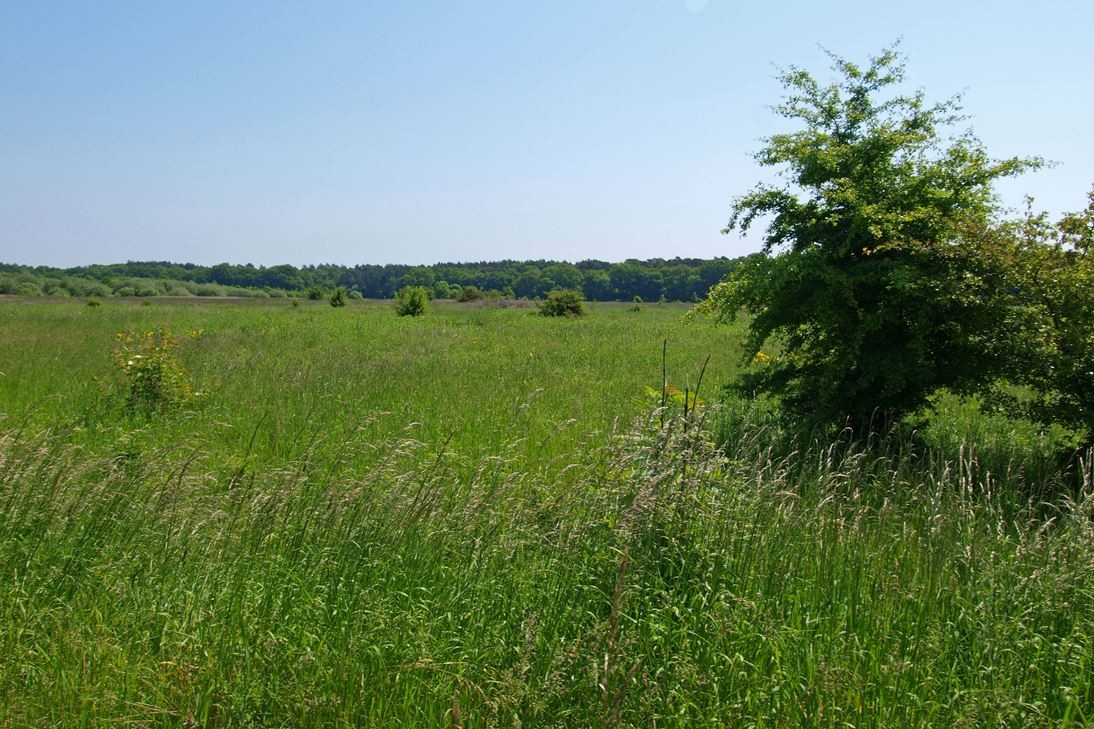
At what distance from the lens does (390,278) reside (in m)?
150

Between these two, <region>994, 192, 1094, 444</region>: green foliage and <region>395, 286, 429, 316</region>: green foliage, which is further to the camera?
<region>395, 286, 429, 316</region>: green foliage

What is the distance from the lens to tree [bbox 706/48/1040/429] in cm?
687

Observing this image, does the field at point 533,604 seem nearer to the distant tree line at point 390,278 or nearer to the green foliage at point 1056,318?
the green foliage at point 1056,318

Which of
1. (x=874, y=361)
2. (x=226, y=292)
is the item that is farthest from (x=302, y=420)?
(x=226, y=292)

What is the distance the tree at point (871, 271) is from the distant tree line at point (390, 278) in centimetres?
8493

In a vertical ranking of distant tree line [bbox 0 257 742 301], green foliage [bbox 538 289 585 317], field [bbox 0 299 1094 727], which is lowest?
field [bbox 0 299 1094 727]

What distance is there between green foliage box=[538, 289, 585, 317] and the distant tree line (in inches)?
2153

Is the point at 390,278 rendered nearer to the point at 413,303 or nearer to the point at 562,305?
the point at 413,303

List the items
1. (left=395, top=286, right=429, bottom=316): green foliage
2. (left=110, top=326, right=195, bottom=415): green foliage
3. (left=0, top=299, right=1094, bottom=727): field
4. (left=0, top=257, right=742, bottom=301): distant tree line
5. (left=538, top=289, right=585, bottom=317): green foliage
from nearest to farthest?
(left=0, top=299, right=1094, bottom=727): field → (left=110, top=326, right=195, bottom=415): green foliage → (left=538, top=289, right=585, bottom=317): green foliage → (left=395, top=286, right=429, bottom=316): green foliage → (left=0, top=257, right=742, bottom=301): distant tree line

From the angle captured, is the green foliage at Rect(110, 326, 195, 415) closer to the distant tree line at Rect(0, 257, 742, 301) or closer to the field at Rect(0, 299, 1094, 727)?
the field at Rect(0, 299, 1094, 727)

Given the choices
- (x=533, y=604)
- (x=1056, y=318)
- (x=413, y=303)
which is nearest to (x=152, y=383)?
(x=533, y=604)

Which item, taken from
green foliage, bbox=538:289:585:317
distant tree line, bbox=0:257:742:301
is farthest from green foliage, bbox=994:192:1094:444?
distant tree line, bbox=0:257:742:301

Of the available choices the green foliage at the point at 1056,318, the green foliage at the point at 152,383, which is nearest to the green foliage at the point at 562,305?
the green foliage at the point at 152,383

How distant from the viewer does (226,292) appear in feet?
325
